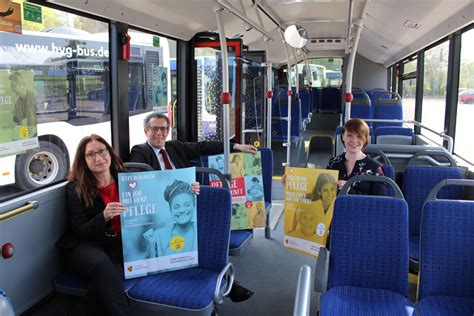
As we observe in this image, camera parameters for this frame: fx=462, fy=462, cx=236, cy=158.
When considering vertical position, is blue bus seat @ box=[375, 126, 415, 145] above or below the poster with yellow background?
above

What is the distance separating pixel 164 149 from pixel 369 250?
206cm

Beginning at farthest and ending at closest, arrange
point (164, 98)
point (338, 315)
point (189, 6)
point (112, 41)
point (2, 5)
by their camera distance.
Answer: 1. point (164, 98)
2. point (189, 6)
3. point (112, 41)
4. point (2, 5)
5. point (338, 315)

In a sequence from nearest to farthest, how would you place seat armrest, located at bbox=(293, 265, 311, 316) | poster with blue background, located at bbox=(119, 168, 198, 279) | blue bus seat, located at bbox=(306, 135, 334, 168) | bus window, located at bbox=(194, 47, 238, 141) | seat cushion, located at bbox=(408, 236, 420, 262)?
seat armrest, located at bbox=(293, 265, 311, 316)
poster with blue background, located at bbox=(119, 168, 198, 279)
seat cushion, located at bbox=(408, 236, 420, 262)
bus window, located at bbox=(194, 47, 238, 141)
blue bus seat, located at bbox=(306, 135, 334, 168)

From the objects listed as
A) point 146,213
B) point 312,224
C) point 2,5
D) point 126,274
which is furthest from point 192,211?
point 2,5

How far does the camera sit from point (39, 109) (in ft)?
10.3

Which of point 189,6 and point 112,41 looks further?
point 189,6

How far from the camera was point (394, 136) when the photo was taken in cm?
577

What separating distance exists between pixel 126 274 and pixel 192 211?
54 centimetres

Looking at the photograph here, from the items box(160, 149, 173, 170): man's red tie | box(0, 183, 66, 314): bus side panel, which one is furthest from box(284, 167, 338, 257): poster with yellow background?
box(0, 183, 66, 314): bus side panel

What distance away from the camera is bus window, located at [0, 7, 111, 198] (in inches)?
112

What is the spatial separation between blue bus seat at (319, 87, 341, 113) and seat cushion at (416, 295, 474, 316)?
1315cm

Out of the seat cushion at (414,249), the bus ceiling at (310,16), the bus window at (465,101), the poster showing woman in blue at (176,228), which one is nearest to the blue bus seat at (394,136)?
the bus window at (465,101)

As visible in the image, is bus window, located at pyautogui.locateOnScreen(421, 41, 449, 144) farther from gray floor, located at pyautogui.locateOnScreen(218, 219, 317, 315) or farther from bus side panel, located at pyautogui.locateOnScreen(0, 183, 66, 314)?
bus side panel, located at pyautogui.locateOnScreen(0, 183, 66, 314)

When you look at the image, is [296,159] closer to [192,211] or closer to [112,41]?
[112,41]
